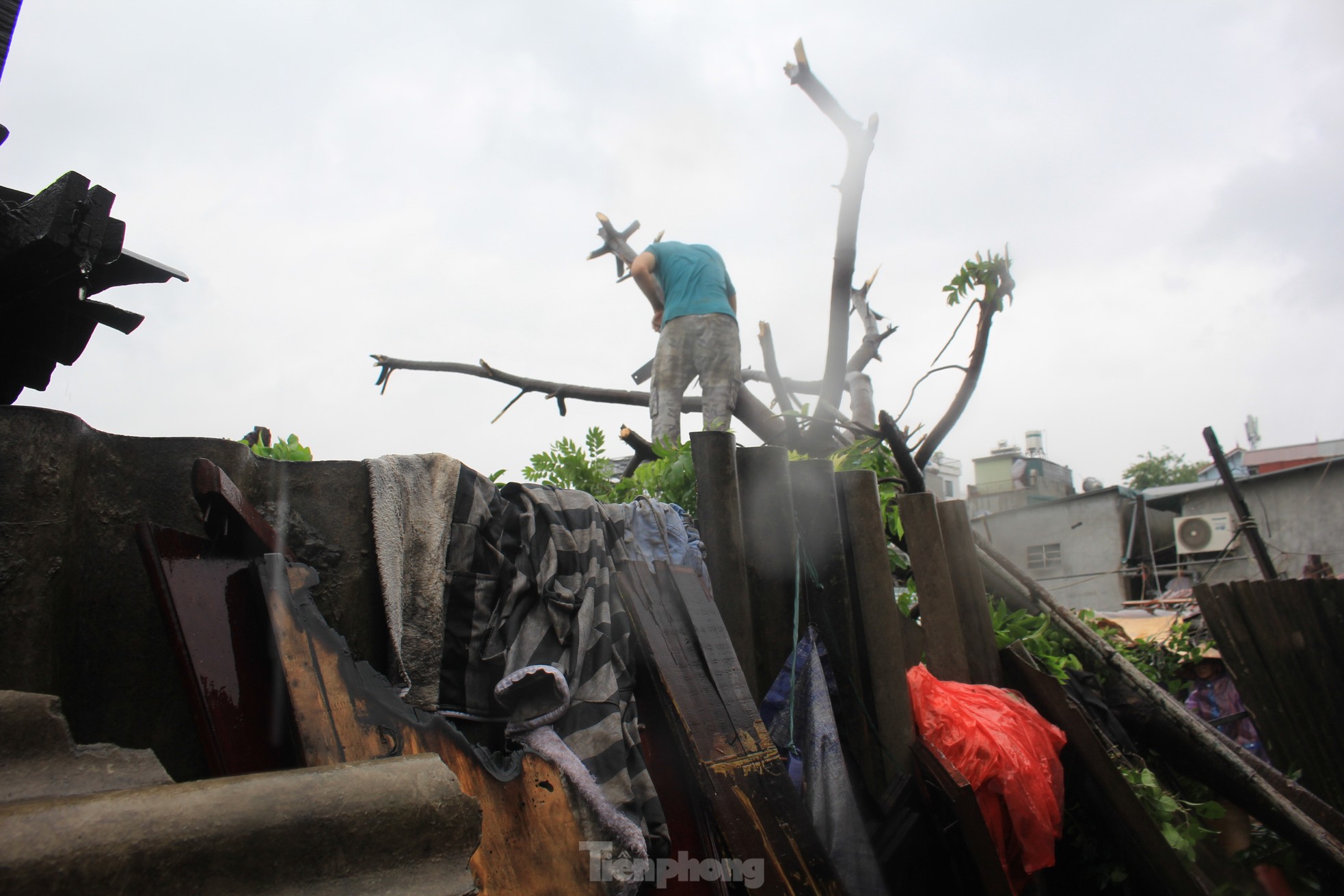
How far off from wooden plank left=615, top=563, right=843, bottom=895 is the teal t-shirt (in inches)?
132

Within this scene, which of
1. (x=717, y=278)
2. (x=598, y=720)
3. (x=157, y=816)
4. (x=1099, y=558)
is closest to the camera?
(x=157, y=816)

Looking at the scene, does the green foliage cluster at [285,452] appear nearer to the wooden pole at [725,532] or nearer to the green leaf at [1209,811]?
the wooden pole at [725,532]

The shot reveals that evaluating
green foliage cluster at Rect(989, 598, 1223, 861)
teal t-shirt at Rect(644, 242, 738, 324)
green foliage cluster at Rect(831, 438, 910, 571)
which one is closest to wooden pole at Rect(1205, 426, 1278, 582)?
green foliage cluster at Rect(989, 598, 1223, 861)

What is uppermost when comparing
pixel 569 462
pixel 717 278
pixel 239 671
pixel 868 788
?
pixel 717 278

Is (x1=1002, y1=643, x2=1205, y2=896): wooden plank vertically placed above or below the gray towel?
below

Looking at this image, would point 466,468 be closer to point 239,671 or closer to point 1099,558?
point 239,671

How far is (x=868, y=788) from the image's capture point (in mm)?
3059

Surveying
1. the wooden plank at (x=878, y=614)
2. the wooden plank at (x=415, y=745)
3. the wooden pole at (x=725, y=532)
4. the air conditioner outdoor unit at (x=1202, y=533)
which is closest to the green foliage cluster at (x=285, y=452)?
the wooden plank at (x=415, y=745)

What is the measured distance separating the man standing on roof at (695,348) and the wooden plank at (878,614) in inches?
86.6

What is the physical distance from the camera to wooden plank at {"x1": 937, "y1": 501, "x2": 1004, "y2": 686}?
3.89m

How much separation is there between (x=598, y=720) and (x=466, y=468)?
988mm

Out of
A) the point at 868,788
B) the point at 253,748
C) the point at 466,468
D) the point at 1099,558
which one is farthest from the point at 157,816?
the point at 1099,558

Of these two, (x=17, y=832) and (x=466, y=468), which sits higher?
(x=466, y=468)

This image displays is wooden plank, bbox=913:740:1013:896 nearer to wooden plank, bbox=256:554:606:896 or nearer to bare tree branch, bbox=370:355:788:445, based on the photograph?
wooden plank, bbox=256:554:606:896
